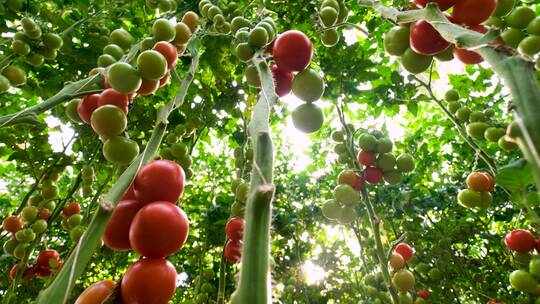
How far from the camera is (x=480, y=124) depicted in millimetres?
1963

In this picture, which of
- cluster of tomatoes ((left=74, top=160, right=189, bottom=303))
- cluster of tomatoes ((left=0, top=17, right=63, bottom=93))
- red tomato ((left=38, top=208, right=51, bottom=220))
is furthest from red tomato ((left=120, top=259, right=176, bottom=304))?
red tomato ((left=38, top=208, right=51, bottom=220))

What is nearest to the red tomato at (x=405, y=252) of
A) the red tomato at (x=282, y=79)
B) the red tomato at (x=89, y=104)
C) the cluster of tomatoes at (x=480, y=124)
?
the cluster of tomatoes at (x=480, y=124)

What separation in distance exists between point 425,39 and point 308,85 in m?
0.36

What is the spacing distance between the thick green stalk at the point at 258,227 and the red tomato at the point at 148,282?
0.92 ft

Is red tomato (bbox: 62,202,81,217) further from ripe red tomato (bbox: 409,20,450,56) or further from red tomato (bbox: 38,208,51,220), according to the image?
ripe red tomato (bbox: 409,20,450,56)

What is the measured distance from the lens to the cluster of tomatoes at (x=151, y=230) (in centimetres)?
76

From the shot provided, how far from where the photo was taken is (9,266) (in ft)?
10.4

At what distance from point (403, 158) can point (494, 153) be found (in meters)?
1.62

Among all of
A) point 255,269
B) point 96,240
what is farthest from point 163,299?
point 255,269

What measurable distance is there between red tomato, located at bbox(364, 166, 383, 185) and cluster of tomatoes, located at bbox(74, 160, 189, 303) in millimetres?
1345

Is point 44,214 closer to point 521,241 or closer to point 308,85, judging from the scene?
point 308,85

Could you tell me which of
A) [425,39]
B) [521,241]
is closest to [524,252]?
[521,241]

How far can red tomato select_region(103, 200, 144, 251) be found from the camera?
88cm

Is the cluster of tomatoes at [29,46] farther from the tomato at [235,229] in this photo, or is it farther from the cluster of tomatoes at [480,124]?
the cluster of tomatoes at [480,124]
